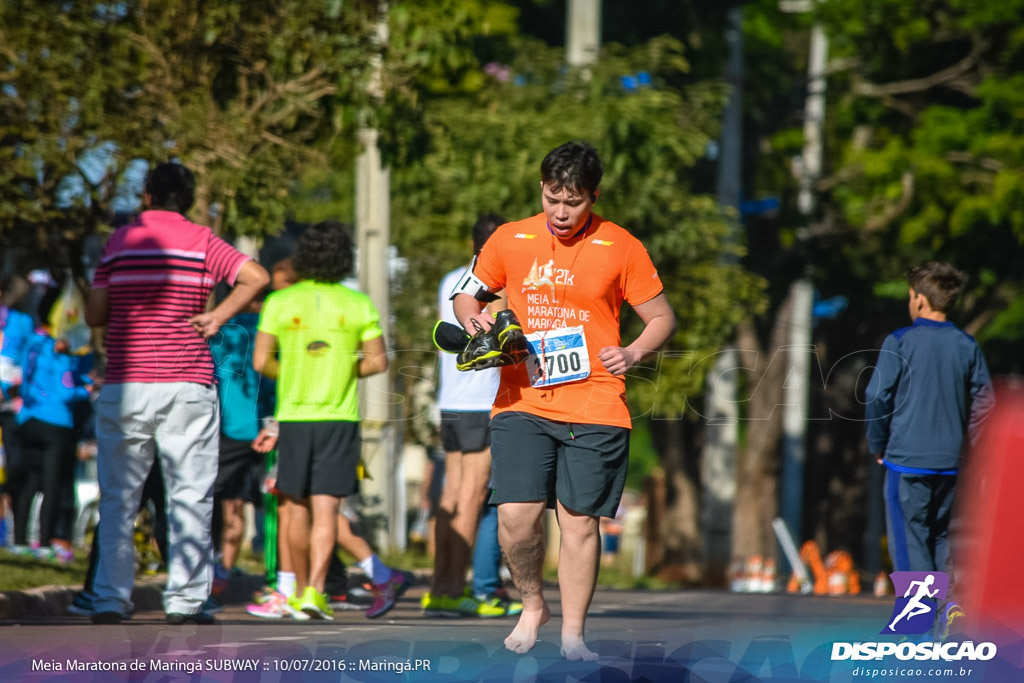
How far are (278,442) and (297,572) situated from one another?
69cm

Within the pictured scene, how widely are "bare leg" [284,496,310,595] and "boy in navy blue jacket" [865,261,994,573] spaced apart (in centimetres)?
292

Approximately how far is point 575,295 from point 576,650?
4.38 ft

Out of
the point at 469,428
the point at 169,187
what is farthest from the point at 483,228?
the point at 169,187

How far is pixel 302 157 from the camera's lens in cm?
1116

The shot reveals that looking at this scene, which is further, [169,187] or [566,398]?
[169,187]

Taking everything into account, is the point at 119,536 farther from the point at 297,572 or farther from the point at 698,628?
the point at 698,628

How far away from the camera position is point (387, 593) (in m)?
8.79

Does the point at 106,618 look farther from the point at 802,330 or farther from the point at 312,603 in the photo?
the point at 802,330

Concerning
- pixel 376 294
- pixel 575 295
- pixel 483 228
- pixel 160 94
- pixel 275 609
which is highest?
pixel 160 94

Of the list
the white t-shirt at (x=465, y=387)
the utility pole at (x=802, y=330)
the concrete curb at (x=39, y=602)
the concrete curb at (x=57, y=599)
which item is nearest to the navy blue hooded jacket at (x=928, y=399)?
the white t-shirt at (x=465, y=387)

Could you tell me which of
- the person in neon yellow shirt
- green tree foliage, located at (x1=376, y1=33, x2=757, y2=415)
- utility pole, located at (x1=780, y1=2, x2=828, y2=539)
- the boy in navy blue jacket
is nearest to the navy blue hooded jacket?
the boy in navy blue jacket

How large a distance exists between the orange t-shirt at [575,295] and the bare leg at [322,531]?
230 cm

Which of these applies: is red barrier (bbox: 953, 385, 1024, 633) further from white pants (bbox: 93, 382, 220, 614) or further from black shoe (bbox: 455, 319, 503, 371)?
white pants (bbox: 93, 382, 220, 614)

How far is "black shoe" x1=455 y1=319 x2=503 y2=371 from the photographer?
599cm
